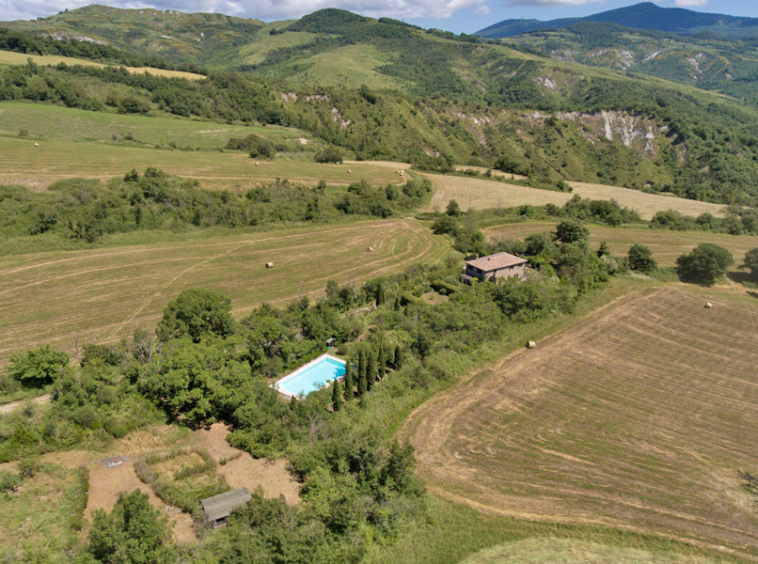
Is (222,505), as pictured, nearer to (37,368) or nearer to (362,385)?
(362,385)

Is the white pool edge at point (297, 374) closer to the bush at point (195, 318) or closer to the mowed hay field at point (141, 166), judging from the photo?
the bush at point (195, 318)

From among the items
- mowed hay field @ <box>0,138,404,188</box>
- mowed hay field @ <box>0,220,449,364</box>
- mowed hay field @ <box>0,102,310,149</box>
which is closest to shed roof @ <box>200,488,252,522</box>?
mowed hay field @ <box>0,220,449,364</box>

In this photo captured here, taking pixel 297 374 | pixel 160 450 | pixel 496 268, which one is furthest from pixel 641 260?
pixel 160 450

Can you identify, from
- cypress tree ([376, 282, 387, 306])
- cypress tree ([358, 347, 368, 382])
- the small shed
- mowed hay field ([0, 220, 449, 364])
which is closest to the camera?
the small shed

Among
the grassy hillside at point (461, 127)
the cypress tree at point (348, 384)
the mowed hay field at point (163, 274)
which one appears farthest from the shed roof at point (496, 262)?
the grassy hillside at point (461, 127)

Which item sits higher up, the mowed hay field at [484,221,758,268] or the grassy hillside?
the grassy hillside

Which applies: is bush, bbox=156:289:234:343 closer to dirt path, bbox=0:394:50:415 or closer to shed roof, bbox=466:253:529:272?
dirt path, bbox=0:394:50:415

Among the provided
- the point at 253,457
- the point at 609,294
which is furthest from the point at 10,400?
the point at 609,294
